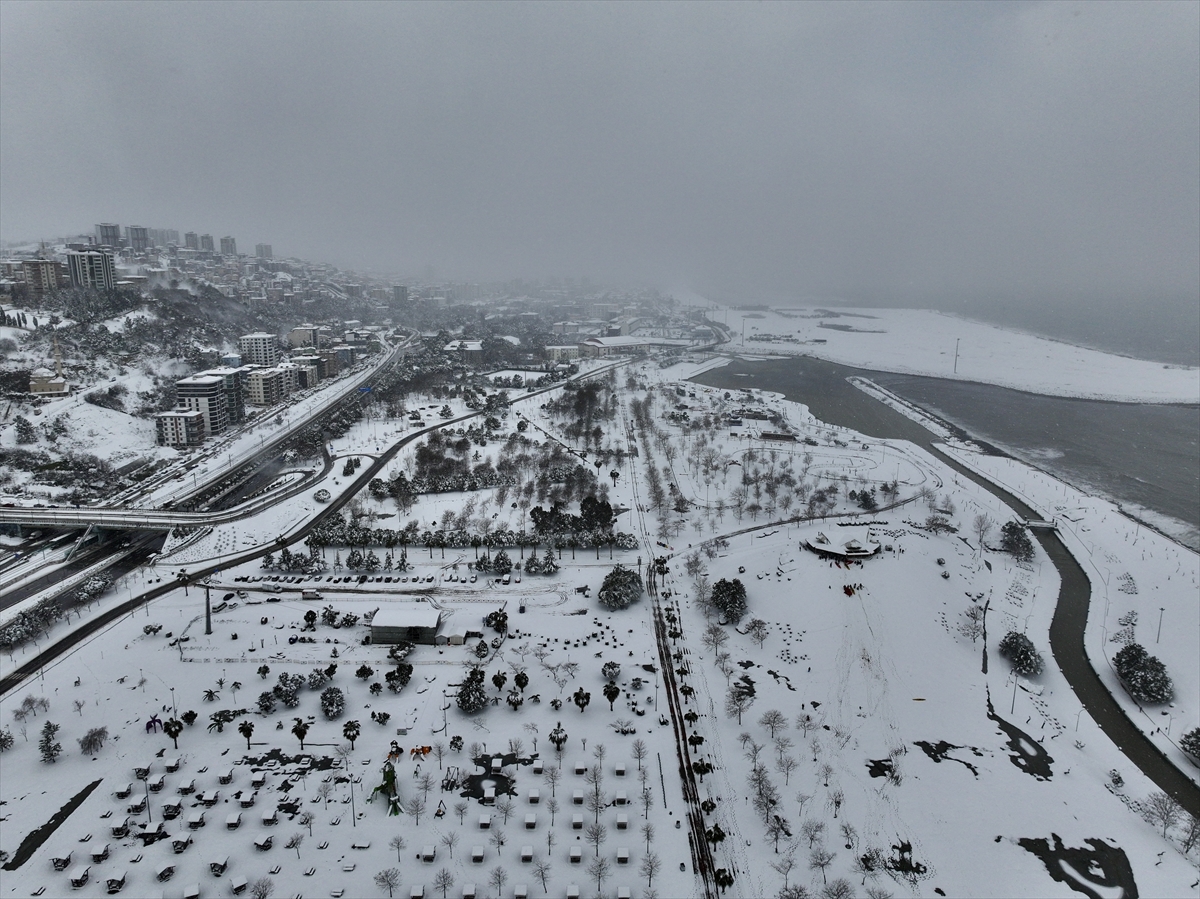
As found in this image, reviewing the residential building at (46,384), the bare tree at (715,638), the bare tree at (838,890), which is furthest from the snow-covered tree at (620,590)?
the residential building at (46,384)

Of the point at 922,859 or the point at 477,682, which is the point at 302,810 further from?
the point at 922,859

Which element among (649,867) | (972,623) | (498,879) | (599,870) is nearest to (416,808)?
(498,879)

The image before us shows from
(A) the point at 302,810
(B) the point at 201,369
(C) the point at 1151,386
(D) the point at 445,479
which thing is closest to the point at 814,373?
(C) the point at 1151,386

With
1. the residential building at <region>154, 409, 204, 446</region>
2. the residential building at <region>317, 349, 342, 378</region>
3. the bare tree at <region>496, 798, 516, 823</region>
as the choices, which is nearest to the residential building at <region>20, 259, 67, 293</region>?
the residential building at <region>317, 349, 342, 378</region>

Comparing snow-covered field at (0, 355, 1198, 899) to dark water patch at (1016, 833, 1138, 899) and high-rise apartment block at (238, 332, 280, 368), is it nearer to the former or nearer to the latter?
dark water patch at (1016, 833, 1138, 899)

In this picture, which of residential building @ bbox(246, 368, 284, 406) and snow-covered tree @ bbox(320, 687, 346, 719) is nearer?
snow-covered tree @ bbox(320, 687, 346, 719)

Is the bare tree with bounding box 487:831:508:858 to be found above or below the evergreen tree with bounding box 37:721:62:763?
below

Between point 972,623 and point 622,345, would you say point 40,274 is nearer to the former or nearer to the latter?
point 622,345

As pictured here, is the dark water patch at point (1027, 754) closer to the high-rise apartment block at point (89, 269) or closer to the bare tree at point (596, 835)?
the bare tree at point (596, 835)
